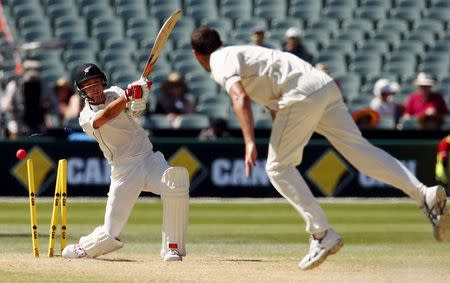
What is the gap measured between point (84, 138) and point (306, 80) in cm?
917

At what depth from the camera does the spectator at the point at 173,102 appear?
59.5ft

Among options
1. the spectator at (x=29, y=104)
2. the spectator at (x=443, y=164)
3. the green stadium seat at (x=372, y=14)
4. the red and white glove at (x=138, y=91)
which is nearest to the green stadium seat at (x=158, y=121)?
the spectator at (x=29, y=104)

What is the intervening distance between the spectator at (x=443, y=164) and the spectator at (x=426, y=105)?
1.92 ft

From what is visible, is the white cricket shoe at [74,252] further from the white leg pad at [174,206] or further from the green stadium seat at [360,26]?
the green stadium seat at [360,26]

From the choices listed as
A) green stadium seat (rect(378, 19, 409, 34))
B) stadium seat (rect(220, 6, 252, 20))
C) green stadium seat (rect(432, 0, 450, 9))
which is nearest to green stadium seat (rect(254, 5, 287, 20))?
stadium seat (rect(220, 6, 252, 20))

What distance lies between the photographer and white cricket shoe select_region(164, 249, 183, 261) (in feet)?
30.4

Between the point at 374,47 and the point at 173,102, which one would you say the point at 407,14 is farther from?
the point at 173,102

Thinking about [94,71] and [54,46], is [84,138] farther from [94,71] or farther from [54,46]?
[94,71]

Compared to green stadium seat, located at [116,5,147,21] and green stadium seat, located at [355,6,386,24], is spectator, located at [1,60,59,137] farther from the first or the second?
green stadium seat, located at [355,6,386,24]

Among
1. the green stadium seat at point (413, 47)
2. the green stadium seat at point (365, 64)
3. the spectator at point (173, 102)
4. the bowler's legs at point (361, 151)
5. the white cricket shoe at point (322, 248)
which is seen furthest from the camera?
the green stadium seat at point (413, 47)

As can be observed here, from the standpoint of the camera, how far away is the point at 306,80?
8445 mm

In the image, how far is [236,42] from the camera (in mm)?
20125

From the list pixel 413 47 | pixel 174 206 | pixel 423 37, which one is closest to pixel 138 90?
pixel 174 206

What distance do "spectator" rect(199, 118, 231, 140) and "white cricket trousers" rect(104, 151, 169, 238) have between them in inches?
307
